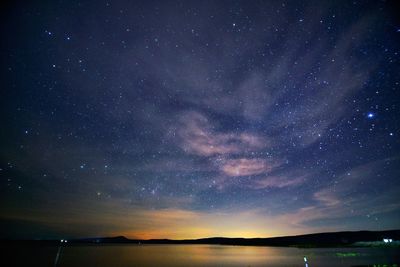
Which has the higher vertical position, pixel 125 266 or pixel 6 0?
pixel 6 0

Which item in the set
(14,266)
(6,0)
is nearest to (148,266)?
(14,266)

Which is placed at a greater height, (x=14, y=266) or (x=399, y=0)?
(x=399, y=0)

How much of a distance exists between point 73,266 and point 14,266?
1199 centimetres

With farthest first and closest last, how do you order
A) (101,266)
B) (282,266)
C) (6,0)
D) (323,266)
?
(101,266) < (282,266) < (323,266) < (6,0)

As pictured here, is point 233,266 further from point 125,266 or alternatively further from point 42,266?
point 42,266

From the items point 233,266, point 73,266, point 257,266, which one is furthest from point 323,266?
point 73,266

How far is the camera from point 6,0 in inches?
764

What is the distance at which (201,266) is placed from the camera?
2650 inches

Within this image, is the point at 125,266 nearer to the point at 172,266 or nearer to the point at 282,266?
the point at 172,266

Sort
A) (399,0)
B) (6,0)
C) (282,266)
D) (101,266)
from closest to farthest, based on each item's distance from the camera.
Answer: (6,0) < (399,0) < (282,266) < (101,266)

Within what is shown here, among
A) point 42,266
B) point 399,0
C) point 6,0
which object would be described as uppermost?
point 399,0

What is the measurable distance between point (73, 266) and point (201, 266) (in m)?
30.7

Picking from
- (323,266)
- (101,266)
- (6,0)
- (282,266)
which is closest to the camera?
(6,0)

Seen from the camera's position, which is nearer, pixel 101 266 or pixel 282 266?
pixel 282 266
